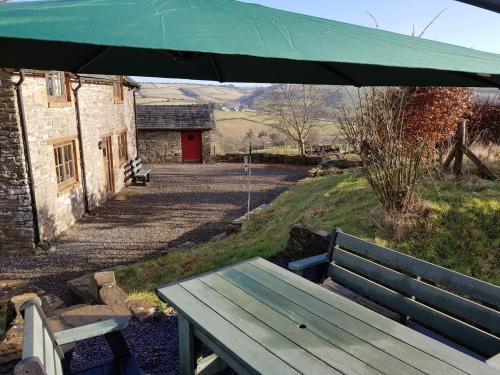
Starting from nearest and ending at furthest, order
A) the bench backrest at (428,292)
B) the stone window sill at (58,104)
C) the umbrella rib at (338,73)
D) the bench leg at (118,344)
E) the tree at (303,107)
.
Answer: the bench backrest at (428,292), the bench leg at (118,344), the umbrella rib at (338,73), the stone window sill at (58,104), the tree at (303,107)

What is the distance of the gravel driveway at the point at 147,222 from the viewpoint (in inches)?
320

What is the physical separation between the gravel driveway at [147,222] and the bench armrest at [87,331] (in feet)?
15.7

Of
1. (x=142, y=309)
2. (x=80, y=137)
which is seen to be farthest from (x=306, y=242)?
(x=80, y=137)

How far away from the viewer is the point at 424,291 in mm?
2969

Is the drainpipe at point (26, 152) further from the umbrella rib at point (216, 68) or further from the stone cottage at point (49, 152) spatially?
the umbrella rib at point (216, 68)

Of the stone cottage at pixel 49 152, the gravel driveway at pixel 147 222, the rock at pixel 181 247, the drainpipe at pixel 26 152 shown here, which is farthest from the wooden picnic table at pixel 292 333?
the stone cottage at pixel 49 152

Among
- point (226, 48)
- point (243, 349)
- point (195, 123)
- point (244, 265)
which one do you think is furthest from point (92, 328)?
point (195, 123)

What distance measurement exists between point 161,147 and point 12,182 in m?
15.8

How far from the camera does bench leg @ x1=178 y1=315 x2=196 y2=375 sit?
A: 2748 millimetres

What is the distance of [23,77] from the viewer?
8312 mm

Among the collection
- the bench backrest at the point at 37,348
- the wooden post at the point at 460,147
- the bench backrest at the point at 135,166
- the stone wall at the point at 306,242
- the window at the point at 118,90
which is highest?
the window at the point at 118,90

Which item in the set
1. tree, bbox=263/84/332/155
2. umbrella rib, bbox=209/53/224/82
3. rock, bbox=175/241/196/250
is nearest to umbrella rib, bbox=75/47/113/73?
umbrella rib, bbox=209/53/224/82

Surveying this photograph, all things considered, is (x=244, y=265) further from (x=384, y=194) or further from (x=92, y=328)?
(x=384, y=194)

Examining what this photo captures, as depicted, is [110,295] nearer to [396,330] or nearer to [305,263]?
[305,263]
